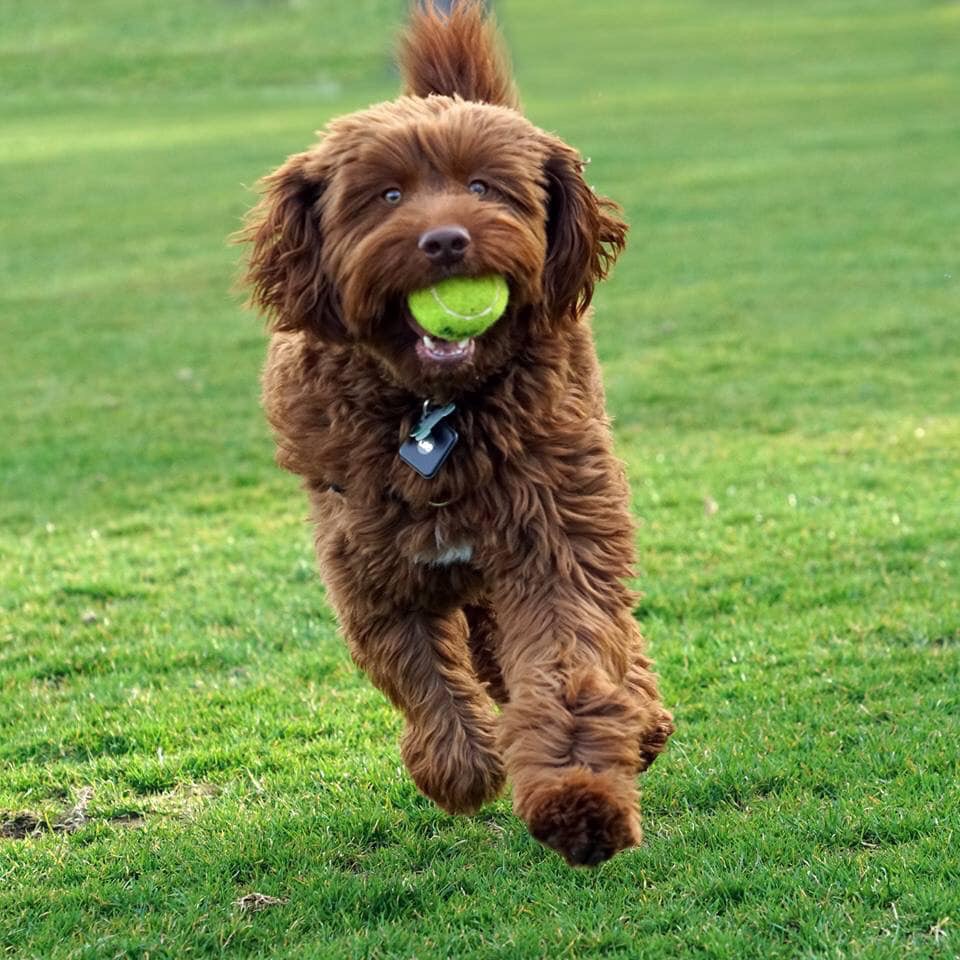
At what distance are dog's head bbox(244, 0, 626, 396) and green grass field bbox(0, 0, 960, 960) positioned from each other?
95 centimetres

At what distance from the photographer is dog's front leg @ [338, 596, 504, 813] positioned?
4.63 meters

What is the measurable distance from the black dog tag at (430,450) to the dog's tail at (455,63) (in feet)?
4.33

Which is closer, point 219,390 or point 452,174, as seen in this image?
point 452,174

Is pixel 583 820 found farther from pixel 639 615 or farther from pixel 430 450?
pixel 639 615

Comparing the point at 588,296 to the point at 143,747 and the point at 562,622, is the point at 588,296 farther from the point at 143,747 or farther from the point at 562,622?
the point at 143,747

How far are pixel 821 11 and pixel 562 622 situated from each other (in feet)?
150

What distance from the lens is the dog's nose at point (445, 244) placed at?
3.95 meters

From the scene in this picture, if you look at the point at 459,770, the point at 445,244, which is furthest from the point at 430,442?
the point at 459,770

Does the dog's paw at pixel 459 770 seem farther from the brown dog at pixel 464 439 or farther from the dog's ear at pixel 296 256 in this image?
the dog's ear at pixel 296 256

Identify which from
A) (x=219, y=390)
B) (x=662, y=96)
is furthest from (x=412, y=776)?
(x=662, y=96)

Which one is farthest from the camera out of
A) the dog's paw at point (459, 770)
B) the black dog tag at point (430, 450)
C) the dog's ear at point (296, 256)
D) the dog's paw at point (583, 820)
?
the dog's paw at point (459, 770)

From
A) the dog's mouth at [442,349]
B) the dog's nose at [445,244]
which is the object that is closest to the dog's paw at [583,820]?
the dog's mouth at [442,349]

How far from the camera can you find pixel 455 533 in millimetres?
4391

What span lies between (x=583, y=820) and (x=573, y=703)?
0.43 m
